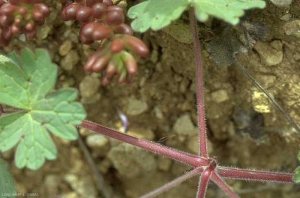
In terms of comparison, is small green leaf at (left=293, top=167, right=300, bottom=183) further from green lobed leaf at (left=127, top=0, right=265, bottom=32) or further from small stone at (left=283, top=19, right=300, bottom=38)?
green lobed leaf at (left=127, top=0, right=265, bottom=32)

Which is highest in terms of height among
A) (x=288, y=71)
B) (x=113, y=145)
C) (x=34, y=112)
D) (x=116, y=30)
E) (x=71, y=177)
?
(x=116, y=30)

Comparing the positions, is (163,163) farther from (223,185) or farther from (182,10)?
(182,10)

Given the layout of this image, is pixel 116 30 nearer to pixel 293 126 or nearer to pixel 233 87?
pixel 233 87

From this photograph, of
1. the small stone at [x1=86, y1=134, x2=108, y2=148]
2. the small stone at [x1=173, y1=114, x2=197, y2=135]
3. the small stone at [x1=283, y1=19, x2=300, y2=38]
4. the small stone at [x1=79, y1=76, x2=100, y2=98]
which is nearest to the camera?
the small stone at [x1=283, y1=19, x2=300, y2=38]

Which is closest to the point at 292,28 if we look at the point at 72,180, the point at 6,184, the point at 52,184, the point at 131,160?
the point at 131,160

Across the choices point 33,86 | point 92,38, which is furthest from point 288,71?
point 33,86

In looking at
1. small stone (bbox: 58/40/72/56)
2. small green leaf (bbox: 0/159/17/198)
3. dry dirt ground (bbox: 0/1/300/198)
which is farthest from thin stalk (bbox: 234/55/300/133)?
small green leaf (bbox: 0/159/17/198)
